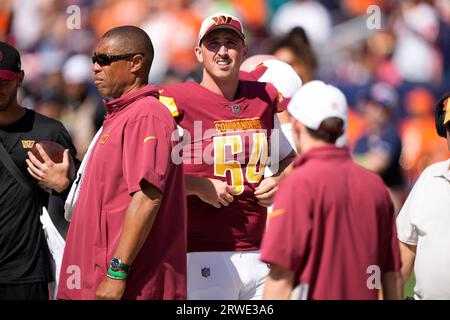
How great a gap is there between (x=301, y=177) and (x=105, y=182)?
1186 mm

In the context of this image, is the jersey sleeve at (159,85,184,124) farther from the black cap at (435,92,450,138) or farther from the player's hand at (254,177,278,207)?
the black cap at (435,92,450,138)

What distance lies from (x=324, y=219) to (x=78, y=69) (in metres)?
9.08

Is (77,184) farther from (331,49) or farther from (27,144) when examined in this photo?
(331,49)

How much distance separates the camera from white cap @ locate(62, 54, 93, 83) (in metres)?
12.9

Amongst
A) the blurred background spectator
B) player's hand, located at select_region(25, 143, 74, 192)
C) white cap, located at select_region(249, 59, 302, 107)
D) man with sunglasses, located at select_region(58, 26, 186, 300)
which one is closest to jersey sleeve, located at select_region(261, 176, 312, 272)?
man with sunglasses, located at select_region(58, 26, 186, 300)

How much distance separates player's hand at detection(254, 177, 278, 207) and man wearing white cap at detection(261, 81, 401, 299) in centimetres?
138

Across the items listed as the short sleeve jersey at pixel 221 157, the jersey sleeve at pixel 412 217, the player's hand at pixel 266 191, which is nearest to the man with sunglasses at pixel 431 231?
the jersey sleeve at pixel 412 217

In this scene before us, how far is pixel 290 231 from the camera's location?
4121mm

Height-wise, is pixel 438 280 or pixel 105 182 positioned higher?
pixel 105 182

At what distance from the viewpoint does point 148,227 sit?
15.7 ft

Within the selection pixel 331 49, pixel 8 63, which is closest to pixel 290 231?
pixel 8 63

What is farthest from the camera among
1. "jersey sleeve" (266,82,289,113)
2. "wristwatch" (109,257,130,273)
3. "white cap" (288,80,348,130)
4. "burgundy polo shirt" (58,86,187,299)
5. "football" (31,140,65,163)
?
"jersey sleeve" (266,82,289,113)

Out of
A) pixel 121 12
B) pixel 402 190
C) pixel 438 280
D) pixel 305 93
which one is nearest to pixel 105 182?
pixel 305 93

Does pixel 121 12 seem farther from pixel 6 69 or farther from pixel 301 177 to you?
pixel 301 177
